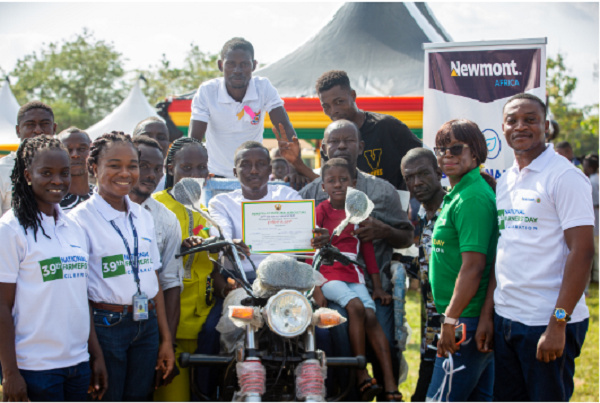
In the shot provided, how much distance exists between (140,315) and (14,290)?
0.67m

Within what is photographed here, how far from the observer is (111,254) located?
3184mm

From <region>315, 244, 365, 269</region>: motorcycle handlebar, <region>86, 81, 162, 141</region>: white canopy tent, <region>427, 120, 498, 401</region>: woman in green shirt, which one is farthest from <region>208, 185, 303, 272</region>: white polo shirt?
<region>86, 81, 162, 141</region>: white canopy tent

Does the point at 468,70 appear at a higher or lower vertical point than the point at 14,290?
higher

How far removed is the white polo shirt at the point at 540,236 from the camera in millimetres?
3008

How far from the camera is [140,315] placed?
3174 millimetres

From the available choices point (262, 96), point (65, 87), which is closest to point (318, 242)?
point (262, 96)

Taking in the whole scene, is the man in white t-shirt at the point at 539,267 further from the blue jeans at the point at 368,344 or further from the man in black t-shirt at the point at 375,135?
the man in black t-shirt at the point at 375,135

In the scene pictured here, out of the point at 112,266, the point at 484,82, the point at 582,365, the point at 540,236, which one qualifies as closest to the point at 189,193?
the point at 112,266

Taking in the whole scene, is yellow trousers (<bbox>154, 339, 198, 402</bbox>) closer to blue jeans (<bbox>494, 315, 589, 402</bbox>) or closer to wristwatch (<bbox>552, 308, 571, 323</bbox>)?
blue jeans (<bbox>494, 315, 589, 402</bbox>)

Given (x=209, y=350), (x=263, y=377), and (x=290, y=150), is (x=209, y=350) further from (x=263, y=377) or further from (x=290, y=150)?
(x=290, y=150)

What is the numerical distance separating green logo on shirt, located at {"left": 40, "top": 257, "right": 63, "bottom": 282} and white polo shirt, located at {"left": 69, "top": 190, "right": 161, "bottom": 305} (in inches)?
11.6

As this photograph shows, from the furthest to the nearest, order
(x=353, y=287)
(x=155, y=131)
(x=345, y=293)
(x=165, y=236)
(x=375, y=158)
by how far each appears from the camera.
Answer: (x=155, y=131)
(x=375, y=158)
(x=353, y=287)
(x=345, y=293)
(x=165, y=236)

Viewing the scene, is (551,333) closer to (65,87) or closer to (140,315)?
(140,315)

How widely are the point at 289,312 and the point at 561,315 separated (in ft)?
4.53
